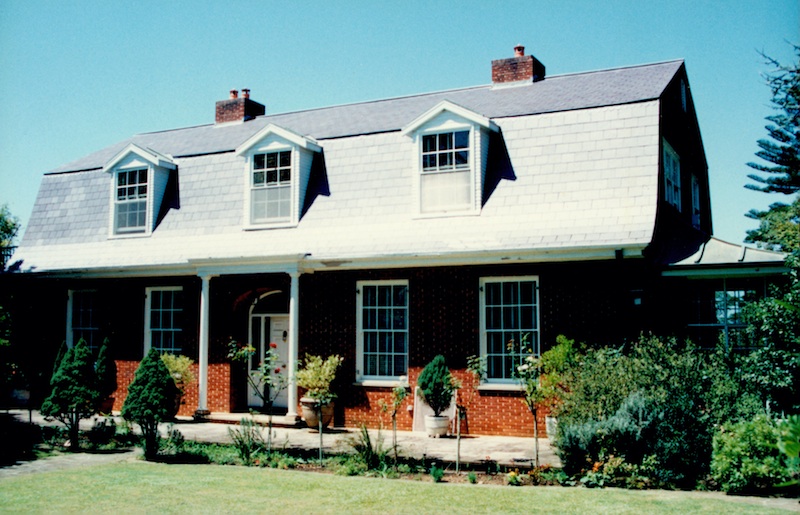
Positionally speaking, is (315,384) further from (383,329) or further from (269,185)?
(269,185)

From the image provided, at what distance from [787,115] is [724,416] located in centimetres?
1990

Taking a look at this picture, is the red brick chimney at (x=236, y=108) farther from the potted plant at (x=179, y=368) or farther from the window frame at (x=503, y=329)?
the window frame at (x=503, y=329)

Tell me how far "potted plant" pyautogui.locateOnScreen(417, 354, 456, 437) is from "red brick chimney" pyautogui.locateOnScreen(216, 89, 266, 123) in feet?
36.8

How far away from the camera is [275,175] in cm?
1748

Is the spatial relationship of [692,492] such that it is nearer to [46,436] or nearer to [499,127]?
[499,127]

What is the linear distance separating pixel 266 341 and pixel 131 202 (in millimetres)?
5429

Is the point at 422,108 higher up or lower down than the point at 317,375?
higher up

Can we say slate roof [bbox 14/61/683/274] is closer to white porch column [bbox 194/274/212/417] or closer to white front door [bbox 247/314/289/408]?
white porch column [bbox 194/274/212/417]

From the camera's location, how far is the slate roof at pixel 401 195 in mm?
14133

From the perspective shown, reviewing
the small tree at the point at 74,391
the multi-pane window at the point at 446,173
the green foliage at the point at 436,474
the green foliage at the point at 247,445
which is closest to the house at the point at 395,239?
the multi-pane window at the point at 446,173

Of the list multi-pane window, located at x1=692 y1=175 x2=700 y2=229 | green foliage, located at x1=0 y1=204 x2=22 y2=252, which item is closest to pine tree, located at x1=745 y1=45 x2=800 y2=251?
multi-pane window, located at x1=692 y1=175 x2=700 y2=229

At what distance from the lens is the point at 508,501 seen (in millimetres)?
8797

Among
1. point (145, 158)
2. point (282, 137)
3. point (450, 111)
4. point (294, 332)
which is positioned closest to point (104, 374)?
point (294, 332)

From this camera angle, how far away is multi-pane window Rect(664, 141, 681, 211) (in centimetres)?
1606
